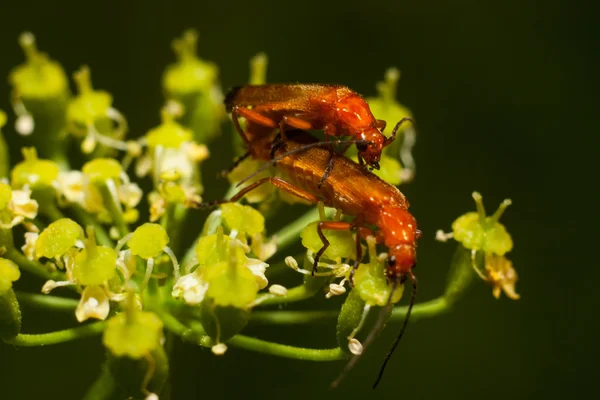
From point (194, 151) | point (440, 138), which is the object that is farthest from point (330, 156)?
point (440, 138)

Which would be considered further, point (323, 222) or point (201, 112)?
point (201, 112)

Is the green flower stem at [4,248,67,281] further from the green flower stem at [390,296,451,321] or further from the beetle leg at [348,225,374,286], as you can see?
the green flower stem at [390,296,451,321]

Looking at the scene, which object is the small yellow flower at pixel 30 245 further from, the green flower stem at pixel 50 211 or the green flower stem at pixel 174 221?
the green flower stem at pixel 174 221

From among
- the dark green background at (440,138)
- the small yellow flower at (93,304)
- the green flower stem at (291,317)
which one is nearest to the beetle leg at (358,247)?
the green flower stem at (291,317)

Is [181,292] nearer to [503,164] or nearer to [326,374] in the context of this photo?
[326,374]

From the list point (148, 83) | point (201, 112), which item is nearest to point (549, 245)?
point (201, 112)
